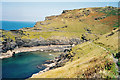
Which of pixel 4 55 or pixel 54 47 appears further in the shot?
pixel 54 47

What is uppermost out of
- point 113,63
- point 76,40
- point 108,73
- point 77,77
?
point 76,40

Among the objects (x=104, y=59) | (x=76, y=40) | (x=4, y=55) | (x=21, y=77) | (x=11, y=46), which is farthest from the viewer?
(x=76, y=40)

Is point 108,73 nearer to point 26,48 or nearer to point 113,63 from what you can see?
point 113,63

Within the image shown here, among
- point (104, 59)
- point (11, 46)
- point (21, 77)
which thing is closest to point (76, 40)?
point (11, 46)

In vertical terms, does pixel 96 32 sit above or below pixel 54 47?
above

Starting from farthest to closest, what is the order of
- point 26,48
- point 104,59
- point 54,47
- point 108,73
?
1. point 54,47
2. point 26,48
3. point 104,59
4. point 108,73

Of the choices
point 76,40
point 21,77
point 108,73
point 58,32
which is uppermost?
point 58,32

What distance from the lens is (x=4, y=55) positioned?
11538cm

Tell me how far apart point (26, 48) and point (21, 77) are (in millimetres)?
80516

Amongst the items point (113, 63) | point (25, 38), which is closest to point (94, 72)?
point (113, 63)

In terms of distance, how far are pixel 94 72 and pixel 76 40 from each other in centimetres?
14362

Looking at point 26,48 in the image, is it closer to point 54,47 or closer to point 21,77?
point 54,47

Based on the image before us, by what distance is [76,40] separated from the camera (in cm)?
17738

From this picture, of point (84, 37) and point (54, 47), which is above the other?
point (84, 37)
